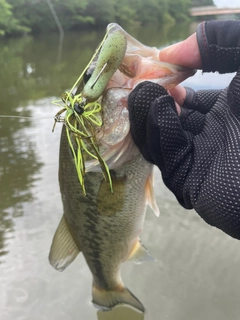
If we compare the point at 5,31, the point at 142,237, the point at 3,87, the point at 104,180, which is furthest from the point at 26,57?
the point at 104,180

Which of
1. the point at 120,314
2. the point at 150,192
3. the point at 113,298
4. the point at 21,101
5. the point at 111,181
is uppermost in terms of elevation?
the point at 111,181

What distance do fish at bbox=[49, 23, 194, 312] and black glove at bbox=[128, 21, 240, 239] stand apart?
0.11 meters

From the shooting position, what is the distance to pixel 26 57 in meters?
13.9

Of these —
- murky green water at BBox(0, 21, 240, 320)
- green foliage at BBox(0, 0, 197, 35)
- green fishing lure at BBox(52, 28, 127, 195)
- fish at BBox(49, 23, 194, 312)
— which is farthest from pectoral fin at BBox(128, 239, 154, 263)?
green foliage at BBox(0, 0, 197, 35)

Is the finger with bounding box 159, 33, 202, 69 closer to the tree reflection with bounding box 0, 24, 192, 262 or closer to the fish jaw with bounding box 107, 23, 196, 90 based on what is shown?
the fish jaw with bounding box 107, 23, 196, 90

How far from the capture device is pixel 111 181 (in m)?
1.69

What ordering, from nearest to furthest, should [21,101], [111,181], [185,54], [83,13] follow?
1. [185,54]
2. [111,181]
3. [21,101]
4. [83,13]

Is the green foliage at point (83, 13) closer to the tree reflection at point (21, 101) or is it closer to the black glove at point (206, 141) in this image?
the tree reflection at point (21, 101)

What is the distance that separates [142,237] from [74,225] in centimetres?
104

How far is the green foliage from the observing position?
25.5 meters

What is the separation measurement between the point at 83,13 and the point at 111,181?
102 ft

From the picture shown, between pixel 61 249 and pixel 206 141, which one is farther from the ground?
pixel 206 141

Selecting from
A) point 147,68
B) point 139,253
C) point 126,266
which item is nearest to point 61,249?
point 139,253

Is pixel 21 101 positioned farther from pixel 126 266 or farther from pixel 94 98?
pixel 94 98
